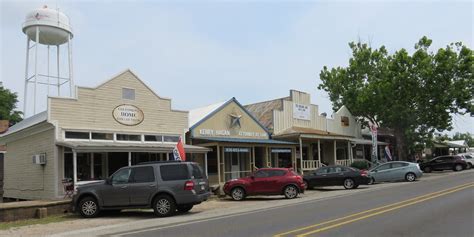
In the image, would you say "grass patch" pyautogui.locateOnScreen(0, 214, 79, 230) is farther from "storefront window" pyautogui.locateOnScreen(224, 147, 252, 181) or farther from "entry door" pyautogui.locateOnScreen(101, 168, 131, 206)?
"storefront window" pyautogui.locateOnScreen(224, 147, 252, 181)

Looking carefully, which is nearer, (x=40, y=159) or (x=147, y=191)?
(x=147, y=191)

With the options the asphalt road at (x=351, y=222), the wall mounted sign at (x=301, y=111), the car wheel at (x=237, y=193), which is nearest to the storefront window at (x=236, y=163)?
the wall mounted sign at (x=301, y=111)

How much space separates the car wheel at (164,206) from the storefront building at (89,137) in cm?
553

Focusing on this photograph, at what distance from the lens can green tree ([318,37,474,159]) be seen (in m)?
38.2

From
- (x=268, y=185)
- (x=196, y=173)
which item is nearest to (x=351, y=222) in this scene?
(x=196, y=173)

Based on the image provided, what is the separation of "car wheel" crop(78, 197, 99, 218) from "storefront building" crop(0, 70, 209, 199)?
3573 mm

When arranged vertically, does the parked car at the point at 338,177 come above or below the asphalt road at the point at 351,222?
above

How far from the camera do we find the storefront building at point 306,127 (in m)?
33.8

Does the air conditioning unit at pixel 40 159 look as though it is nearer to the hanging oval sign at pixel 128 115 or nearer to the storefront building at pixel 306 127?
the hanging oval sign at pixel 128 115

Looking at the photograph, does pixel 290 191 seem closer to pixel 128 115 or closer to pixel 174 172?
pixel 174 172

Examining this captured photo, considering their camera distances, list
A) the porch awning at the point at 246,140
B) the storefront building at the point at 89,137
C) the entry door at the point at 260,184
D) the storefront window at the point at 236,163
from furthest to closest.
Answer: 1. the storefront window at the point at 236,163
2. the porch awning at the point at 246,140
3. the entry door at the point at 260,184
4. the storefront building at the point at 89,137

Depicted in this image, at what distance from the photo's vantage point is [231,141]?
89.5 ft

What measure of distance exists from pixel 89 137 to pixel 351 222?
14220mm

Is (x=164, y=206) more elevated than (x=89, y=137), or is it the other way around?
(x=89, y=137)
